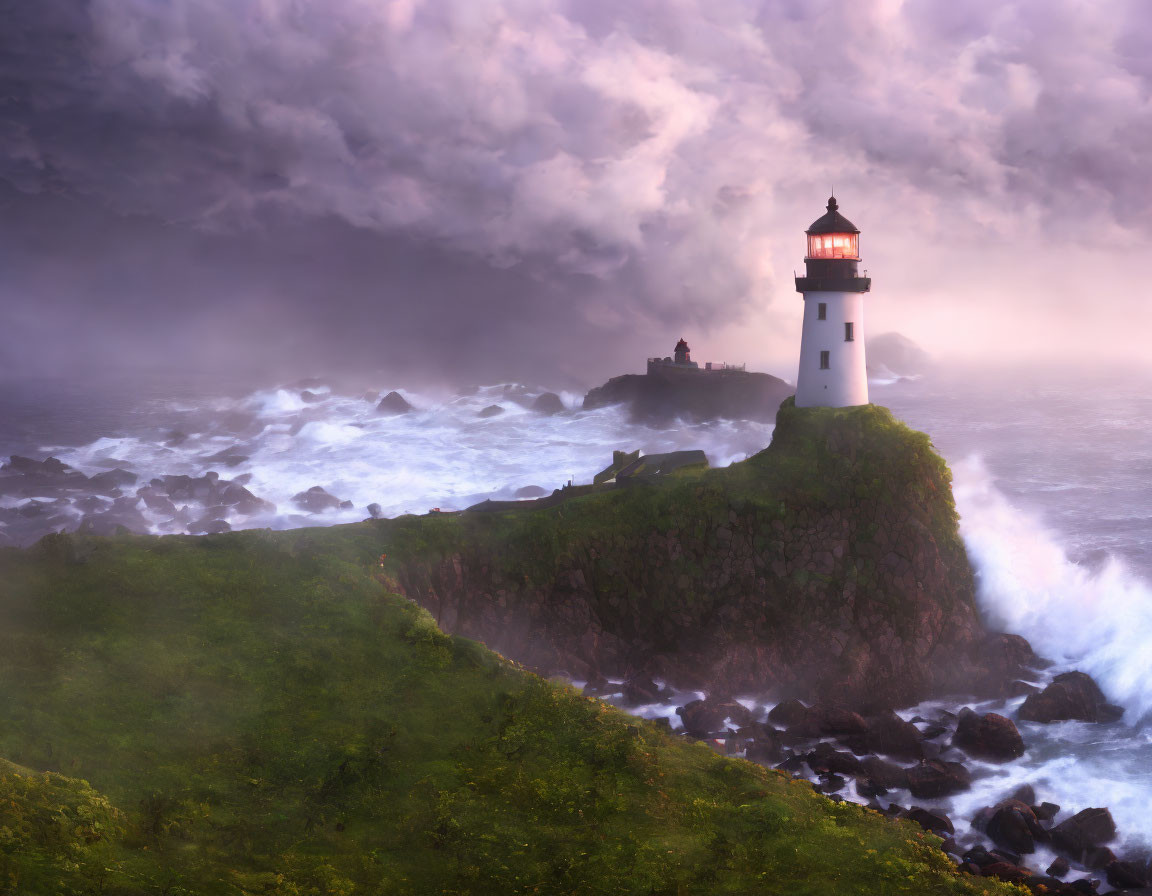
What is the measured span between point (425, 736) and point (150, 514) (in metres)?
46.9

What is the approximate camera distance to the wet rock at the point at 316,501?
6069 centimetres

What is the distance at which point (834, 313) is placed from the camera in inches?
1832

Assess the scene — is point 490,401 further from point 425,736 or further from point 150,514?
point 425,736

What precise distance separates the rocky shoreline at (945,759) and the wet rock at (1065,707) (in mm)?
37

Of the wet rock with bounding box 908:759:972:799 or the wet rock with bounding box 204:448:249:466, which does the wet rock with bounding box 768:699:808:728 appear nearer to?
the wet rock with bounding box 908:759:972:799

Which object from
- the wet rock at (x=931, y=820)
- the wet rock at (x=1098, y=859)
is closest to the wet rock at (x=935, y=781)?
the wet rock at (x=931, y=820)

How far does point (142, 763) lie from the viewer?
19078mm

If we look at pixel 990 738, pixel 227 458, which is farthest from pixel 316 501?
pixel 990 738

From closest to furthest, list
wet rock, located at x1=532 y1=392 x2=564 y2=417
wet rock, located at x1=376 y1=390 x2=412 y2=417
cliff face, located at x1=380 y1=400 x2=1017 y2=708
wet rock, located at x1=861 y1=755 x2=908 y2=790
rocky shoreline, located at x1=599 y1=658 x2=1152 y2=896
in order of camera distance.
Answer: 1. rocky shoreline, located at x1=599 y1=658 x2=1152 y2=896
2. wet rock, located at x1=861 y1=755 x2=908 y2=790
3. cliff face, located at x1=380 y1=400 x2=1017 y2=708
4. wet rock, located at x1=376 y1=390 x2=412 y2=417
5. wet rock, located at x1=532 y1=392 x2=564 y2=417

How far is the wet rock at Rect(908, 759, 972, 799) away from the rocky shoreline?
31 mm

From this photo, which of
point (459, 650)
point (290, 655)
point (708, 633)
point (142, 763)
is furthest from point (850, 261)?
point (142, 763)

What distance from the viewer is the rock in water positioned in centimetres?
3100

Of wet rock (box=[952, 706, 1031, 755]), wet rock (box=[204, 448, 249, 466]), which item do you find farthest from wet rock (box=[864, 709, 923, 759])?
wet rock (box=[204, 448, 249, 466])

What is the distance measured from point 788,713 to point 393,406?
71.2 meters
